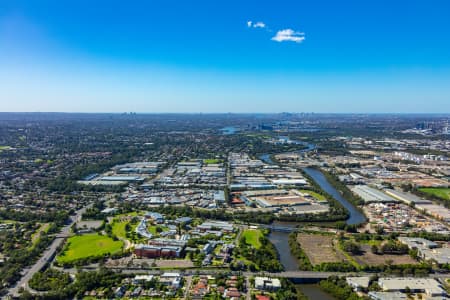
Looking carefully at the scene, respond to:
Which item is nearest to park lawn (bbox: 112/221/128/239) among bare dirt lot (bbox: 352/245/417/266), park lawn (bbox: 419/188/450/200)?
bare dirt lot (bbox: 352/245/417/266)

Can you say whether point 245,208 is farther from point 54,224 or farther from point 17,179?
point 17,179

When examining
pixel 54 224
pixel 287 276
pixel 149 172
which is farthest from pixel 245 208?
pixel 149 172

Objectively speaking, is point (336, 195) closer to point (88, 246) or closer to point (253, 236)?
point (253, 236)

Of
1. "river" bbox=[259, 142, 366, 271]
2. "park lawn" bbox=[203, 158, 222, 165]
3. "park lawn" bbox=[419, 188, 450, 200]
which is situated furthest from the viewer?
"park lawn" bbox=[203, 158, 222, 165]

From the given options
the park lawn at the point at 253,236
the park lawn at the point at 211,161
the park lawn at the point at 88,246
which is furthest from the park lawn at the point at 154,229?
the park lawn at the point at 211,161

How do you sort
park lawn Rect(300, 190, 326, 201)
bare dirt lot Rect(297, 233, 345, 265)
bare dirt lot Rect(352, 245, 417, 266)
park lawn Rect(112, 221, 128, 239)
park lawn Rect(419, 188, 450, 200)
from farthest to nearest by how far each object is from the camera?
park lawn Rect(419, 188, 450, 200) → park lawn Rect(300, 190, 326, 201) → park lawn Rect(112, 221, 128, 239) → bare dirt lot Rect(297, 233, 345, 265) → bare dirt lot Rect(352, 245, 417, 266)

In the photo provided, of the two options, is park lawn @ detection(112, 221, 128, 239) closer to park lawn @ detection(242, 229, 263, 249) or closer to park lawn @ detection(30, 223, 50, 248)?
park lawn @ detection(30, 223, 50, 248)

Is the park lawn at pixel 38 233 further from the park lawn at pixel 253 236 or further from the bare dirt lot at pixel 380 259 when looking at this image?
the bare dirt lot at pixel 380 259

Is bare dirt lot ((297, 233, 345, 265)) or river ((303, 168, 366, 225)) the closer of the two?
bare dirt lot ((297, 233, 345, 265))
